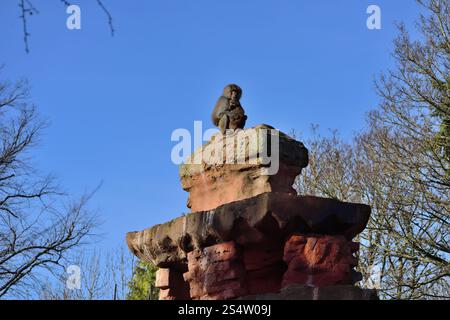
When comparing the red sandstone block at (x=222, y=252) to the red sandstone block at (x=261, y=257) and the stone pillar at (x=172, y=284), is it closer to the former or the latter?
the red sandstone block at (x=261, y=257)

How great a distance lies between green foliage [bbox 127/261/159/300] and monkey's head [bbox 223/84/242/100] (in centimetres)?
1090

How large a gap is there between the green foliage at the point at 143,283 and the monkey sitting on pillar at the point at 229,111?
10.9 metres

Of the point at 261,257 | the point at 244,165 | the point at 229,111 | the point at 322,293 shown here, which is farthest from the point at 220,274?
the point at 229,111

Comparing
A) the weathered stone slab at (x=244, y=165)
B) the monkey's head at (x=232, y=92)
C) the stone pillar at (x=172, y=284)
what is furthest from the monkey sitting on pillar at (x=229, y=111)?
the stone pillar at (x=172, y=284)

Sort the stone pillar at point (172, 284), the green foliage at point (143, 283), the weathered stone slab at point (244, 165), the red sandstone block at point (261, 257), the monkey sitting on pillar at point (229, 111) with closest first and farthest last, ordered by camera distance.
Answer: the red sandstone block at point (261, 257)
the weathered stone slab at point (244, 165)
the stone pillar at point (172, 284)
the monkey sitting on pillar at point (229, 111)
the green foliage at point (143, 283)

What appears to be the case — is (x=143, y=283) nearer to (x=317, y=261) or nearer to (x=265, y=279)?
(x=265, y=279)

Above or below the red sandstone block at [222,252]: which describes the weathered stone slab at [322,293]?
below

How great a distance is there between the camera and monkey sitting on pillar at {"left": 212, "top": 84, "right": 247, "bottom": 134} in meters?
7.54

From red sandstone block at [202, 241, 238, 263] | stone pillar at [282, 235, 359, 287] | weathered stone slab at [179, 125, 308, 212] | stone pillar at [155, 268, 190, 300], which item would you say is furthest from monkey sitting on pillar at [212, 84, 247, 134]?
stone pillar at [282, 235, 359, 287]

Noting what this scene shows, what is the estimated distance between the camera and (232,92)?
7766mm

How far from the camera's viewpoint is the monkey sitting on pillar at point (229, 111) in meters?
7.54

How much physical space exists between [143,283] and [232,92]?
39.4 feet
